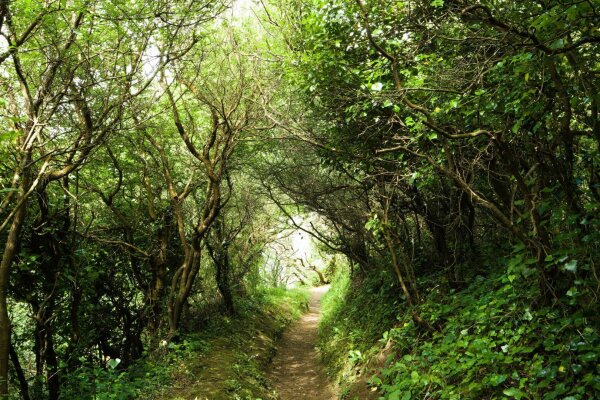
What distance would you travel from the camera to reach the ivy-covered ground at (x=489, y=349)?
383 centimetres

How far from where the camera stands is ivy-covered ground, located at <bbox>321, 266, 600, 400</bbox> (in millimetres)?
3830

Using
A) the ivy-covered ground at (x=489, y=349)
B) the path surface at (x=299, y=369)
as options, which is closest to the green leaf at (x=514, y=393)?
the ivy-covered ground at (x=489, y=349)

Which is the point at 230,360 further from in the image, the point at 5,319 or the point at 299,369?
the point at 5,319

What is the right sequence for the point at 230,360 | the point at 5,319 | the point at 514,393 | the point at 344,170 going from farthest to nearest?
the point at 230,360, the point at 344,170, the point at 5,319, the point at 514,393

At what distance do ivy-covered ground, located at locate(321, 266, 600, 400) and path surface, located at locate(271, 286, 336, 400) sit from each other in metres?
1.02

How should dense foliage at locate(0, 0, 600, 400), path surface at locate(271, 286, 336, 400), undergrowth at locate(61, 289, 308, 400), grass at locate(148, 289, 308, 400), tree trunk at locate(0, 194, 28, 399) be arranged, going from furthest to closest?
path surface at locate(271, 286, 336, 400) < grass at locate(148, 289, 308, 400) < undergrowth at locate(61, 289, 308, 400) < tree trunk at locate(0, 194, 28, 399) < dense foliage at locate(0, 0, 600, 400)

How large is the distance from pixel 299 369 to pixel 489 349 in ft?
23.3

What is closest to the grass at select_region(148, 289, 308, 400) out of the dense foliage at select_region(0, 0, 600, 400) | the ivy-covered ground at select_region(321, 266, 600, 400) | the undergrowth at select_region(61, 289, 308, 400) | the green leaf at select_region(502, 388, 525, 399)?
the undergrowth at select_region(61, 289, 308, 400)

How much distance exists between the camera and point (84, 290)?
320 inches

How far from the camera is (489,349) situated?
474 cm

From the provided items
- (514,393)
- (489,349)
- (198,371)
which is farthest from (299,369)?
(514,393)

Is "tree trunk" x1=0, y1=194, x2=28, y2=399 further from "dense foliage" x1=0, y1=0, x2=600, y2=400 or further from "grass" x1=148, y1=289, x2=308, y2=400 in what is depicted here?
"grass" x1=148, y1=289, x2=308, y2=400

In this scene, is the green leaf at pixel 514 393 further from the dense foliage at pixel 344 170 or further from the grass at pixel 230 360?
the grass at pixel 230 360

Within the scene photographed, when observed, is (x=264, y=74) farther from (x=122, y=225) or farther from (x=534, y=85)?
(x=534, y=85)
